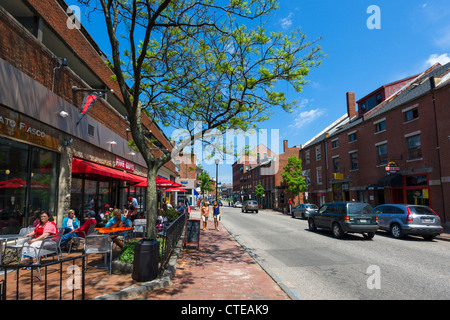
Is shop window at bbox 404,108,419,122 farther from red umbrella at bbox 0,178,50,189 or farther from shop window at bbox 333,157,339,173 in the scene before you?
red umbrella at bbox 0,178,50,189

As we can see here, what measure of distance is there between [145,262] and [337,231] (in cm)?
1000

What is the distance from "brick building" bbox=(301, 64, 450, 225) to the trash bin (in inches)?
777

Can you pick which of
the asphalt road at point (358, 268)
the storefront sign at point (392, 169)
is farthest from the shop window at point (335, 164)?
the asphalt road at point (358, 268)

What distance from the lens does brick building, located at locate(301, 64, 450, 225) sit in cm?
1806

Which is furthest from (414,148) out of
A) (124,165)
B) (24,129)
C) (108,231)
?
(24,129)

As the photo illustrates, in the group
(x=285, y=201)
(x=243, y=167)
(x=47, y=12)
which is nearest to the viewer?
(x=47, y=12)

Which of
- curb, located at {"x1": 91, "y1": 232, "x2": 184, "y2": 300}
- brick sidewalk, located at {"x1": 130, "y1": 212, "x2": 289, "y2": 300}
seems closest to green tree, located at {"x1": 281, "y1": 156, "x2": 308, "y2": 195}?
brick sidewalk, located at {"x1": 130, "y1": 212, "x2": 289, "y2": 300}

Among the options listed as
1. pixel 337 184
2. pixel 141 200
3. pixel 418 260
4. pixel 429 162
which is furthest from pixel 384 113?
pixel 141 200

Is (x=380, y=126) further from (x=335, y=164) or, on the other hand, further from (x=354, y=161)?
(x=335, y=164)

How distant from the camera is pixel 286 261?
816 centimetres

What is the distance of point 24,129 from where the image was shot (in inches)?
300
